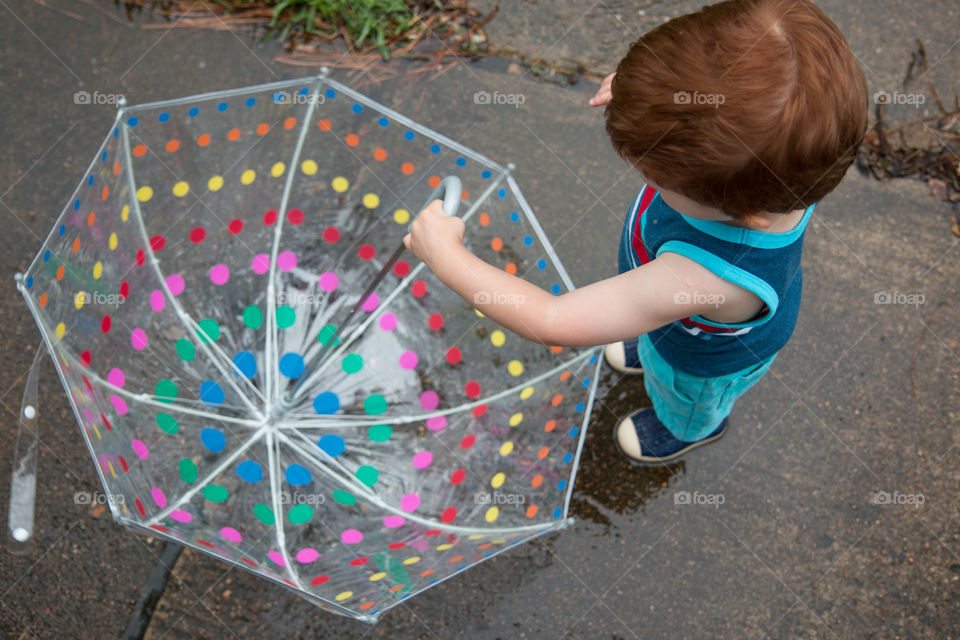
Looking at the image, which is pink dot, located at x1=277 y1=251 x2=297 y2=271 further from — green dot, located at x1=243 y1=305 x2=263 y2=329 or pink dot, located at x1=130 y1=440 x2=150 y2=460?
pink dot, located at x1=130 y1=440 x2=150 y2=460

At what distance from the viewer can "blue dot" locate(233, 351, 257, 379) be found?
174cm

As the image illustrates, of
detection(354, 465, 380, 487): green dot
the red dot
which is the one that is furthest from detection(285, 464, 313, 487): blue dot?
the red dot

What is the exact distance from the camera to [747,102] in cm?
105

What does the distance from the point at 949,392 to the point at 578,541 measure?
140 cm

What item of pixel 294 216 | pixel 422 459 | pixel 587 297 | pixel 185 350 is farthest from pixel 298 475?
pixel 587 297

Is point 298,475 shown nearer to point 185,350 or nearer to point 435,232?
point 185,350

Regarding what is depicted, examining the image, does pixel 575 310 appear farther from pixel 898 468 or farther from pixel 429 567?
pixel 898 468

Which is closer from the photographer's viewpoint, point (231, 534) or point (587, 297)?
point (587, 297)

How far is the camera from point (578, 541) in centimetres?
235

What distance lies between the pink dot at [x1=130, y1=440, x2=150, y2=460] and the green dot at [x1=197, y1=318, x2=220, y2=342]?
0.91 ft

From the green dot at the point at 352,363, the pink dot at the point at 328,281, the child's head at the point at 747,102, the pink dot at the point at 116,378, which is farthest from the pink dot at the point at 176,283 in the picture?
the child's head at the point at 747,102

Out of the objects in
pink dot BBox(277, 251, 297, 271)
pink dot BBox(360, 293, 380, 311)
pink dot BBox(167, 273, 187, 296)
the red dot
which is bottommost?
pink dot BBox(360, 293, 380, 311)

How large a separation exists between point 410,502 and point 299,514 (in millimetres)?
260

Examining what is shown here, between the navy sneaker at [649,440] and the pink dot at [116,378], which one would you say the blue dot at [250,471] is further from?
the navy sneaker at [649,440]
